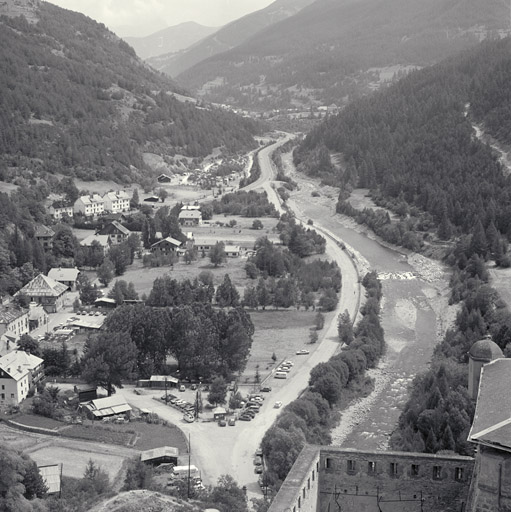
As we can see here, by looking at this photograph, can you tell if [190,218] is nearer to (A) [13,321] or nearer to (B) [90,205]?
(B) [90,205]

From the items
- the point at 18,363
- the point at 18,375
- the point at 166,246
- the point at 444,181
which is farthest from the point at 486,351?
the point at 444,181

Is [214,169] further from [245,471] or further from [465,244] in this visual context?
[245,471]

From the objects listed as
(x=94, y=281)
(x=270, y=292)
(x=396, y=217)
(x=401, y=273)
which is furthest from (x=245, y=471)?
(x=396, y=217)

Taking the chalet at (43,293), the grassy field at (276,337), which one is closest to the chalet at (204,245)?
the grassy field at (276,337)

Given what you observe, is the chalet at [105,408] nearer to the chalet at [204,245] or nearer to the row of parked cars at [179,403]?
the row of parked cars at [179,403]

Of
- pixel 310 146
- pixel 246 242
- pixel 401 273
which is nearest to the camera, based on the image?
pixel 401 273

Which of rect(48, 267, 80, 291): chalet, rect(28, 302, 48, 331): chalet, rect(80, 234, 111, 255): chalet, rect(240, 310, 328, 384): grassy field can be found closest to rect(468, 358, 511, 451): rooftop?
rect(240, 310, 328, 384): grassy field
